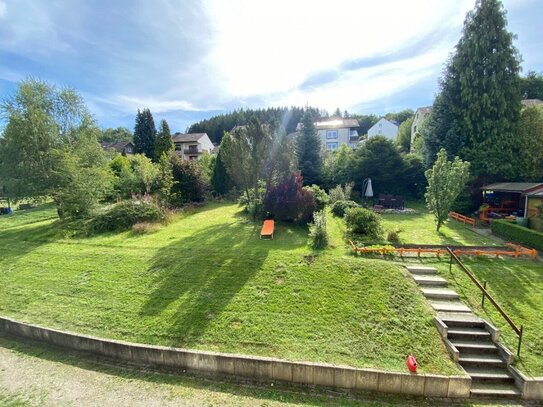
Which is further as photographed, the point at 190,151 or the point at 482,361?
the point at 190,151

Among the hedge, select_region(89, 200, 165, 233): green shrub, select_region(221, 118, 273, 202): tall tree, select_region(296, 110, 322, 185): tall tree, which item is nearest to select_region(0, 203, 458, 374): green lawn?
select_region(89, 200, 165, 233): green shrub

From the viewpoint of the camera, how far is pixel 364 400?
5.68 metres

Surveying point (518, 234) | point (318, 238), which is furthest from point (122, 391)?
point (518, 234)

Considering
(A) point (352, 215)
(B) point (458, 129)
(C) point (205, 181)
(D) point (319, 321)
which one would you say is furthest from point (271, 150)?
(B) point (458, 129)

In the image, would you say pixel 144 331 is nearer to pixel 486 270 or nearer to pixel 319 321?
pixel 319 321

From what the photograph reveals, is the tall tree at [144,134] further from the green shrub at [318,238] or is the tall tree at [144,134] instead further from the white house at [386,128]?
the green shrub at [318,238]

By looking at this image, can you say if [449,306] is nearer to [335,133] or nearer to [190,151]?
[335,133]

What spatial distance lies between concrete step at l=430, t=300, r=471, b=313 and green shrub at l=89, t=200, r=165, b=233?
1475 cm

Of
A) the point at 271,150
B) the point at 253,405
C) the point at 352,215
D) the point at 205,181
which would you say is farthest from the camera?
the point at 205,181

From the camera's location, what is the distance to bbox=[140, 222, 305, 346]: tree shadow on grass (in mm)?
7754

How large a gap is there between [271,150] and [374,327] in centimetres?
1257

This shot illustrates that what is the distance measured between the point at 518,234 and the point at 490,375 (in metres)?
9.47

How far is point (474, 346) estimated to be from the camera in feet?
21.7

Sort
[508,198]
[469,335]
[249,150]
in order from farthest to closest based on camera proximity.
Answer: [508,198]
[249,150]
[469,335]
